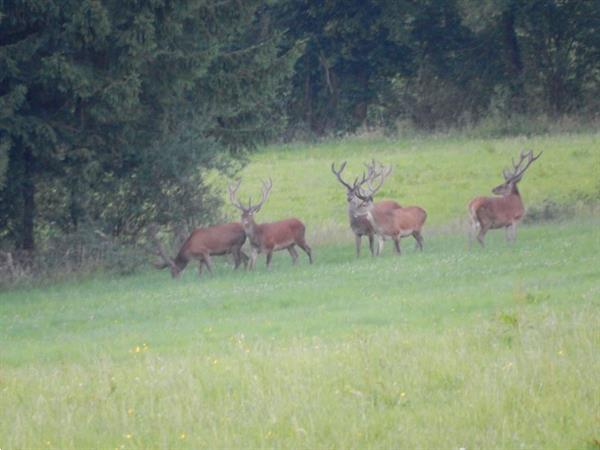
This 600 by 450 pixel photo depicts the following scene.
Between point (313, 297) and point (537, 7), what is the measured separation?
106ft

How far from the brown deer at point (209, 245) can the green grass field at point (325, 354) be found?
358 mm

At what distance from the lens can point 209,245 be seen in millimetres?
23422

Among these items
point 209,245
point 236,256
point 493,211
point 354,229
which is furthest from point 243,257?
point 493,211

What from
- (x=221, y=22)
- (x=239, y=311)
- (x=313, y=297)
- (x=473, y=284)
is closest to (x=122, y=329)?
(x=239, y=311)

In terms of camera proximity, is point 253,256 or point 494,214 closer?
point 494,214

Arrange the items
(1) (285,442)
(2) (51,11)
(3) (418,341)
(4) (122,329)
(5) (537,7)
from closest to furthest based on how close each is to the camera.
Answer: (1) (285,442)
(3) (418,341)
(4) (122,329)
(2) (51,11)
(5) (537,7)

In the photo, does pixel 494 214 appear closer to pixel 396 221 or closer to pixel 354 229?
pixel 396 221

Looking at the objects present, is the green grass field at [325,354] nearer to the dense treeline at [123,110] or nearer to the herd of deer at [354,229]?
the herd of deer at [354,229]

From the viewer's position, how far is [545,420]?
8.95m

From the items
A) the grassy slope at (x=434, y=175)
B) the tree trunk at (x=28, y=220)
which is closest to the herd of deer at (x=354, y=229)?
the tree trunk at (x=28, y=220)

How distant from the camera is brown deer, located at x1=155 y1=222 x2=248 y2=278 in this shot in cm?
2331

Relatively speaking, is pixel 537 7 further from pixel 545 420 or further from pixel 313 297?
pixel 545 420

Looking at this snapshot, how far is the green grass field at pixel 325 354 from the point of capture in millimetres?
9086

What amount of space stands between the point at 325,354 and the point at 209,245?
1226 cm
